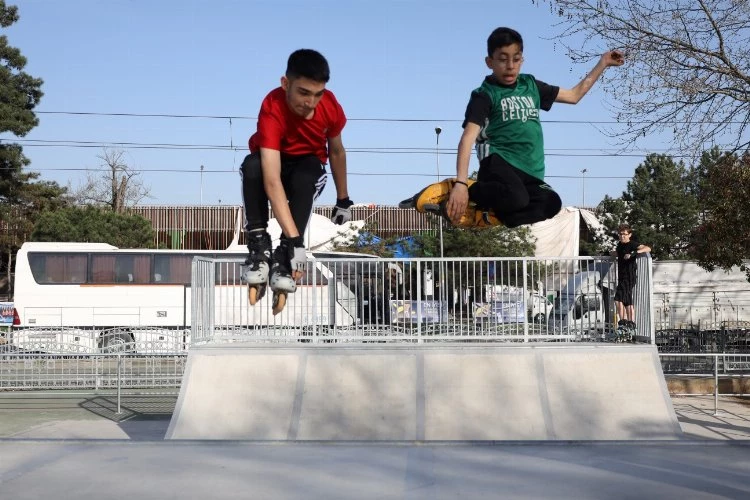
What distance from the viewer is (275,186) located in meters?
5.40

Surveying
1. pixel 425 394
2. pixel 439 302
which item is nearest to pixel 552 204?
pixel 425 394

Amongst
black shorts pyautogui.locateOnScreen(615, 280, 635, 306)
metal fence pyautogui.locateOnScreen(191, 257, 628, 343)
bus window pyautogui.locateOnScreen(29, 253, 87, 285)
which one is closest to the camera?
black shorts pyautogui.locateOnScreen(615, 280, 635, 306)

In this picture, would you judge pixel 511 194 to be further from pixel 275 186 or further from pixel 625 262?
pixel 625 262

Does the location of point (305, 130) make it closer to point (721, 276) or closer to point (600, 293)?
point (600, 293)

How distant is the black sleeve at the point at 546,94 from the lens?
6.52 meters

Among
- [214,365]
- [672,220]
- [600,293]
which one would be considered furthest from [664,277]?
[214,365]

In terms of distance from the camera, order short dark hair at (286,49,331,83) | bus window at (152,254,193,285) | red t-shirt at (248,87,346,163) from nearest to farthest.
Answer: short dark hair at (286,49,331,83), red t-shirt at (248,87,346,163), bus window at (152,254,193,285)

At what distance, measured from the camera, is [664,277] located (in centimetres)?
3191

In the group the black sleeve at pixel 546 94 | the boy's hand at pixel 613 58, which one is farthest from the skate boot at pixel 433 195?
the boy's hand at pixel 613 58

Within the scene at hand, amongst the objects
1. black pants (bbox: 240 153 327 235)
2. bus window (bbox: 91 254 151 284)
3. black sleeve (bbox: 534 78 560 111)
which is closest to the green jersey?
black sleeve (bbox: 534 78 560 111)

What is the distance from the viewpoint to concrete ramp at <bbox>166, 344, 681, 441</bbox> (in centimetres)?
970

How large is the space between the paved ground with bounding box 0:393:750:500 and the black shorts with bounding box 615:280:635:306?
19.0ft

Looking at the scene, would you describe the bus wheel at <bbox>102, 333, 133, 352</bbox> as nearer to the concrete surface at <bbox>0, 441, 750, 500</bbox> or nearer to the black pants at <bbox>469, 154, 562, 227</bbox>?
the concrete surface at <bbox>0, 441, 750, 500</bbox>

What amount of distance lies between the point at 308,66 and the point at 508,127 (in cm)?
166
